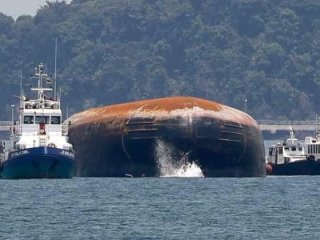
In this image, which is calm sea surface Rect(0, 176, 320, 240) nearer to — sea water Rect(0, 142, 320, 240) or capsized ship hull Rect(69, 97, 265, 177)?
sea water Rect(0, 142, 320, 240)

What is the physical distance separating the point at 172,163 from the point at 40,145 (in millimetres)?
10933

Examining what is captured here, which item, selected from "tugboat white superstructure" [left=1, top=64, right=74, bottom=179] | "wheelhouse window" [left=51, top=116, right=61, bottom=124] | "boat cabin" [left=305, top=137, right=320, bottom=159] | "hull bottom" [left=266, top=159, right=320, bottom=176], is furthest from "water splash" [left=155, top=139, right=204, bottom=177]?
"boat cabin" [left=305, top=137, right=320, bottom=159]

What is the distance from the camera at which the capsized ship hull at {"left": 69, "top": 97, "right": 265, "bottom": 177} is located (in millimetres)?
155875

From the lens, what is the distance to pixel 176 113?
15850cm

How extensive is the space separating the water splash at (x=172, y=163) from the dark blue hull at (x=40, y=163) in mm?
6959

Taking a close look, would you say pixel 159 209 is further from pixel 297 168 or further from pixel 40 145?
pixel 297 168

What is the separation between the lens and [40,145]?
500ft

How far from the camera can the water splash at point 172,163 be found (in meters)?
156

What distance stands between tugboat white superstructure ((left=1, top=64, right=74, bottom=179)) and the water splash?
6.87m

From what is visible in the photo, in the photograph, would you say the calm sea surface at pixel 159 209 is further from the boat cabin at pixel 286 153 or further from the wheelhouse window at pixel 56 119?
the boat cabin at pixel 286 153

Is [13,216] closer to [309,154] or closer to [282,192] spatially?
[282,192]

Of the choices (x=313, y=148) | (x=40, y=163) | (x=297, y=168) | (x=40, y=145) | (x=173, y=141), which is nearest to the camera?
(x=40, y=163)

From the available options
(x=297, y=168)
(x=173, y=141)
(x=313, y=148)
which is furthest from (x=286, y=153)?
(x=173, y=141)

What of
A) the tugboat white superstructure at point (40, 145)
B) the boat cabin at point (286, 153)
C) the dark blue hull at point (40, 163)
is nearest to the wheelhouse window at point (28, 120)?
the tugboat white superstructure at point (40, 145)
